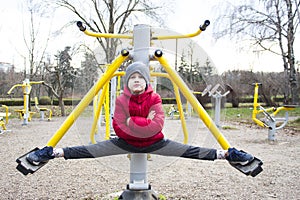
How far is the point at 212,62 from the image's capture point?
7.52 feet

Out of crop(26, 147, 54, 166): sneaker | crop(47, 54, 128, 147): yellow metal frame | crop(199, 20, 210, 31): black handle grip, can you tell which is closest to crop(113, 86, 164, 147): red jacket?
crop(47, 54, 128, 147): yellow metal frame

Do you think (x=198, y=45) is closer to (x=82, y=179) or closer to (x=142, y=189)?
(x=142, y=189)

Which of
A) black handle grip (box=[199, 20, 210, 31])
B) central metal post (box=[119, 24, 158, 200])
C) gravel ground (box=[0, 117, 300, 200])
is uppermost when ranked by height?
black handle grip (box=[199, 20, 210, 31])

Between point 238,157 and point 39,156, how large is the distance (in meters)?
1.20

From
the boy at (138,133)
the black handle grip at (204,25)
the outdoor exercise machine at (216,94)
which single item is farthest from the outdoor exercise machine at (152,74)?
the outdoor exercise machine at (216,94)

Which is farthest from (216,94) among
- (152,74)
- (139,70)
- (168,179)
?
(168,179)

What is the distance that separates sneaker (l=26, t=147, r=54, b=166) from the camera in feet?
6.61

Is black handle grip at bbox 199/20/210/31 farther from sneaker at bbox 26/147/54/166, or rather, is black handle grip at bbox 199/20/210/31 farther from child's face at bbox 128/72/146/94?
sneaker at bbox 26/147/54/166

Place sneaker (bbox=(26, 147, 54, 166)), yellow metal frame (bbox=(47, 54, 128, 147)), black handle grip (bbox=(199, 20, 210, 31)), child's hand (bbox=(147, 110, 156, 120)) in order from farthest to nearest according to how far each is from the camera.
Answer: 1. black handle grip (bbox=(199, 20, 210, 31))
2. yellow metal frame (bbox=(47, 54, 128, 147))
3. child's hand (bbox=(147, 110, 156, 120))
4. sneaker (bbox=(26, 147, 54, 166))

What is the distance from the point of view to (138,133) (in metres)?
2.10

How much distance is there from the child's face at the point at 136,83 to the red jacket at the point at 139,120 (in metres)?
0.04

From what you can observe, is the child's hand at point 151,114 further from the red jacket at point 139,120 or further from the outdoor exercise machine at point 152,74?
the outdoor exercise machine at point 152,74

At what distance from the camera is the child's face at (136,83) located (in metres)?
2.14

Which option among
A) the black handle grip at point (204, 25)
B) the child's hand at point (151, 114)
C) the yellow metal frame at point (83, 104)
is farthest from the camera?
the black handle grip at point (204, 25)
